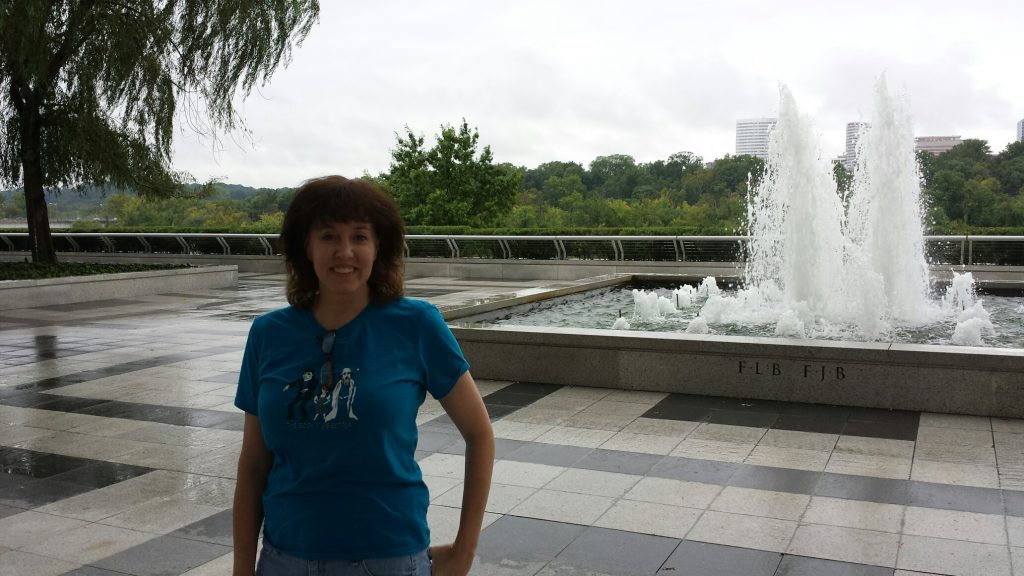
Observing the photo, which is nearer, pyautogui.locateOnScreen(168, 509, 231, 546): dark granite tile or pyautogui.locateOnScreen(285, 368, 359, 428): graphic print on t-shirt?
pyautogui.locateOnScreen(285, 368, 359, 428): graphic print on t-shirt

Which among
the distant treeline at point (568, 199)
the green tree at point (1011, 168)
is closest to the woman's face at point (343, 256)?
the distant treeline at point (568, 199)

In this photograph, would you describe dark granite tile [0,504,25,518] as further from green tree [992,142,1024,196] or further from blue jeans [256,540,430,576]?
green tree [992,142,1024,196]

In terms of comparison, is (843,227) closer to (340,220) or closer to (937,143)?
(340,220)

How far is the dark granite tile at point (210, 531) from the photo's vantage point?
4.22m

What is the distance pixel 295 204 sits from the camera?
202cm

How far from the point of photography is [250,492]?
2.00 meters

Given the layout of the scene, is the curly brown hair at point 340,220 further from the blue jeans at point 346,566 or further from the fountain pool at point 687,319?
the fountain pool at point 687,319

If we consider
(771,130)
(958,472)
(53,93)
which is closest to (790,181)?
(771,130)

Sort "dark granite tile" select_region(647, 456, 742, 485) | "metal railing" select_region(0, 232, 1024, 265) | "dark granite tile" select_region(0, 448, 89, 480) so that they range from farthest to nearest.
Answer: "metal railing" select_region(0, 232, 1024, 265)
"dark granite tile" select_region(0, 448, 89, 480)
"dark granite tile" select_region(647, 456, 742, 485)

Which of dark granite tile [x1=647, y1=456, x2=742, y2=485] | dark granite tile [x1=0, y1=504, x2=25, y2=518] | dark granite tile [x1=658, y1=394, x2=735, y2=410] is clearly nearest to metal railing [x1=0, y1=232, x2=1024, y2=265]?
dark granite tile [x1=658, y1=394, x2=735, y2=410]

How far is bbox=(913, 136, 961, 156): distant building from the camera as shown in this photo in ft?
79.7

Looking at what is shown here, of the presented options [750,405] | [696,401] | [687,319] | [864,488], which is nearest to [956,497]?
[864,488]

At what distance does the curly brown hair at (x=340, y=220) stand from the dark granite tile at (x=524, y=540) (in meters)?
2.23

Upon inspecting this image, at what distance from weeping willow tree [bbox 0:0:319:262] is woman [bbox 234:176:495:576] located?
15919mm
